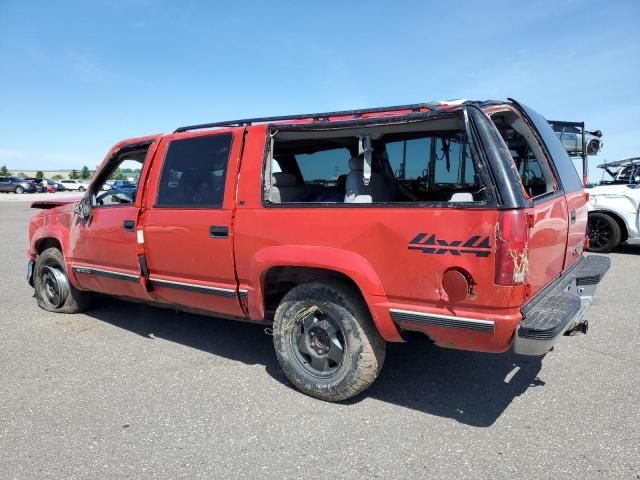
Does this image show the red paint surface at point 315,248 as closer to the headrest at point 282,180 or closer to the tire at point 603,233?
the headrest at point 282,180

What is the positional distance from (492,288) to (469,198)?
60 centimetres

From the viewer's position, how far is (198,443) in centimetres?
282

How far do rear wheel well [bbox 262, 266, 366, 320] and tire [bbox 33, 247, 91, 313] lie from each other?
9.22 feet

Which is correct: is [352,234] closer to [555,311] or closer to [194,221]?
[555,311]

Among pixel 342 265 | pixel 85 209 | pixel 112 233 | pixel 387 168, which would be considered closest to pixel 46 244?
pixel 85 209

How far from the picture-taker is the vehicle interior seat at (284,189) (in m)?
3.81

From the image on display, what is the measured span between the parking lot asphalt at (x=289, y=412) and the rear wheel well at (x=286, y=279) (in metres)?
0.58

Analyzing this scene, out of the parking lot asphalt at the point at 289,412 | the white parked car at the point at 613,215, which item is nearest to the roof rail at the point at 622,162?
the white parked car at the point at 613,215

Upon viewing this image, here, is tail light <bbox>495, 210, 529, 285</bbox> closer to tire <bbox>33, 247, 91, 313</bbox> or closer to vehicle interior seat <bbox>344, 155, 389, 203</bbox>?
vehicle interior seat <bbox>344, 155, 389, 203</bbox>

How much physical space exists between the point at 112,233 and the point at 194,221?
109 centimetres

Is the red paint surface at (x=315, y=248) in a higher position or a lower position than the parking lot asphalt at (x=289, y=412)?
higher

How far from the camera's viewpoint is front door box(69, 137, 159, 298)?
4273 mm

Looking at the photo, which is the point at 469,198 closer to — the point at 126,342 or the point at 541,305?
the point at 541,305

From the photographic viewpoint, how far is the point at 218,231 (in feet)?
11.9
